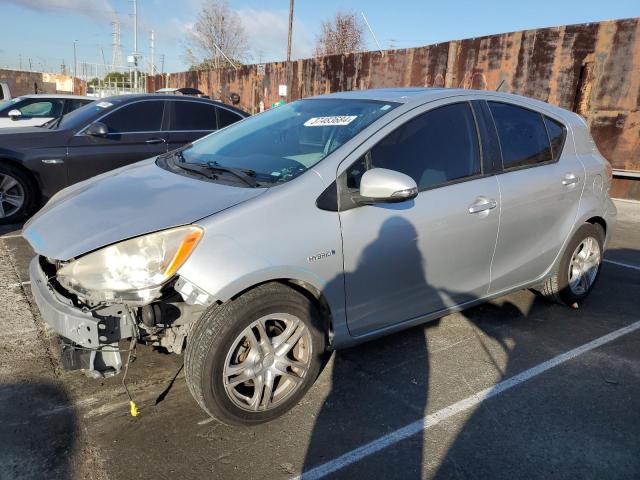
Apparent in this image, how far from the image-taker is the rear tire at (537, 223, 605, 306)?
160 inches

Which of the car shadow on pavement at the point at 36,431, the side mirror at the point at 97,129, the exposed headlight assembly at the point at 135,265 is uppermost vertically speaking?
the side mirror at the point at 97,129

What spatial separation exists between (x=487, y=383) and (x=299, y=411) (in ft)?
3.93

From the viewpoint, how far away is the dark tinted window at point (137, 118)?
6.63m

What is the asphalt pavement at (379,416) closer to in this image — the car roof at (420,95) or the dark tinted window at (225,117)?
the car roof at (420,95)

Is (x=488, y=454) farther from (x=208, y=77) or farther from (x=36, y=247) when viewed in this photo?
(x=208, y=77)

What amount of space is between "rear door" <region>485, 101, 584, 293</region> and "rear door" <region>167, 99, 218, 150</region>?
470 centimetres

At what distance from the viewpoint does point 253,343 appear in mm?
2498

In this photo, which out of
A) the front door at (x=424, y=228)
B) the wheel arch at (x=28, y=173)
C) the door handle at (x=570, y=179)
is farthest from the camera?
the wheel arch at (x=28, y=173)

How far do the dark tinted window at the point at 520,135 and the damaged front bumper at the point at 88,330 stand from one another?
262 cm

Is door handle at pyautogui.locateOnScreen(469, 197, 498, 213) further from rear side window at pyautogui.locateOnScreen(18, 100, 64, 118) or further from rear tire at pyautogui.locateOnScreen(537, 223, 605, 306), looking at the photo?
rear side window at pyautogui.locateOnScreen(18, 100, 64, 118)

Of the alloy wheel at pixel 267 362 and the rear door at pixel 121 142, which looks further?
the rear door at pixel 121 142

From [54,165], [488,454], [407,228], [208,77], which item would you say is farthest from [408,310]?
[208,77]

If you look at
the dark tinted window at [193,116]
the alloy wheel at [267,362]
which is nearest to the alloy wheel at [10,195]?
the dark tinted window at [193,116]

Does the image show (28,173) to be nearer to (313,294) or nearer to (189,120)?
(189,120)
